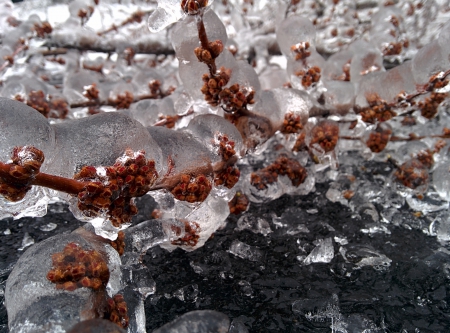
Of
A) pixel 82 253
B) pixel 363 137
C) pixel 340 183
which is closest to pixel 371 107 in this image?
pixel 363 137

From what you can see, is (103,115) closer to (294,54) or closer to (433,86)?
(294,54)

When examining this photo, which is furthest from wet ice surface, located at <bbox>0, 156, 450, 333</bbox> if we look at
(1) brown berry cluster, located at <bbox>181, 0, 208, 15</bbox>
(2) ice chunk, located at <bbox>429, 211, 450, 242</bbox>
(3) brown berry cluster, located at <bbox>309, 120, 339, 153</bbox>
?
(1) brown berry cluster, located at <bbox>181, 0, 208, 15</bbox>

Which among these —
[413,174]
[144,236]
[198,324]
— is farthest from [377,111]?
[198,324]

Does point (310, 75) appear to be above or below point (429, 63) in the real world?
below

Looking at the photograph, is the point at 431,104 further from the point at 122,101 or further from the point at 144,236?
the point at 122,101

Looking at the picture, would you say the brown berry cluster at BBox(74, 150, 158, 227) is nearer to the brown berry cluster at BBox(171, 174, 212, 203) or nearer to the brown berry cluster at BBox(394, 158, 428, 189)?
the brown berry cluster at BBox(171, 174, 212, 203)

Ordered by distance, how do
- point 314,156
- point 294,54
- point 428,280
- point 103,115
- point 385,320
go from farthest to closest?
point 314,156 → point 294,54 → point 428,280 → point 385,320 → point 103,115
